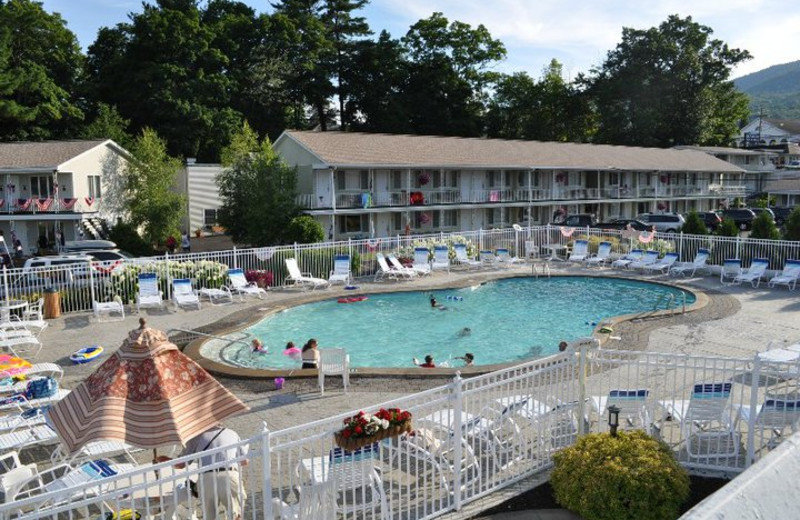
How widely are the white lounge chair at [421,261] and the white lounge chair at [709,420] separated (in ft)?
54.6

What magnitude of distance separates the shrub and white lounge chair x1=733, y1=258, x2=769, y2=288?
17622 mm

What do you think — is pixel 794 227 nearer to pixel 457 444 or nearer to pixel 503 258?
pixel 503 258

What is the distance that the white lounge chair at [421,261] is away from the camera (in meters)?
25.1

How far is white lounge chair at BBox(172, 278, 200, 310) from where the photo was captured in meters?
19.1

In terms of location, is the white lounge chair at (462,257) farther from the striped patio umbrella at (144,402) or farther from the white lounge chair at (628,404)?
the striped patio umbrella at (144,402)

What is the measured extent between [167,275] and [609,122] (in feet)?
211

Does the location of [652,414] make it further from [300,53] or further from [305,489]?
[300,53]

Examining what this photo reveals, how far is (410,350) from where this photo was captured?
16969 millimetres

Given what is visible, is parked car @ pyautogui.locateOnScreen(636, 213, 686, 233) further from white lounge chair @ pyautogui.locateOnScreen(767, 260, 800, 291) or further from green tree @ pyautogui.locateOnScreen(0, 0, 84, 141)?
green tree @ pyautogui.locateOnScreen(0, 0, 84, 141)

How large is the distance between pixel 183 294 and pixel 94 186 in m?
22.1

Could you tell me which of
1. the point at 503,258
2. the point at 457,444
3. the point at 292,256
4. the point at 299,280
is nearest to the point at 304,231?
A: the point at 292,256

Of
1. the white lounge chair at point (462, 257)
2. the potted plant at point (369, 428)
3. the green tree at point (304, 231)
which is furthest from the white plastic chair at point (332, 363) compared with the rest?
the green tree at point (304, 231)

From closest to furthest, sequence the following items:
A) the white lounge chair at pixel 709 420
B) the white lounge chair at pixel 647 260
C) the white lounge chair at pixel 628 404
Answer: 1. the white lounge chair at pixel 709 420
2. the white lounge chair at pixel 628 404
3. the white lounge chair at pixel 647 260

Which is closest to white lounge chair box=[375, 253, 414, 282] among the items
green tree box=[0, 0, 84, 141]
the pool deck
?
the pool deck
